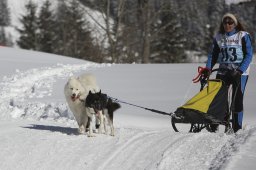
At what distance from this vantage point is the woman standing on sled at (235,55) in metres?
6.72

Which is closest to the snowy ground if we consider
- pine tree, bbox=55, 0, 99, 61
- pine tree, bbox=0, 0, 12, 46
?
pine tree, bbox=55, 0, 99, 61

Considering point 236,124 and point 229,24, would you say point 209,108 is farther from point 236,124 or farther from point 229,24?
point 229,24

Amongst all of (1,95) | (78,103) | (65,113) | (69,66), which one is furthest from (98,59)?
(78,103)

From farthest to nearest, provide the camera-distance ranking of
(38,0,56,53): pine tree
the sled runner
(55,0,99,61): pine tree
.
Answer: (38,0,56,53): pine tree
(55,0,99,61): pine tree
the sled runner

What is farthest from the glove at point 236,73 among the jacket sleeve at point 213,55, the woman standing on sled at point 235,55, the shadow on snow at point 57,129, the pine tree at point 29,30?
the pine tree at point 29,30

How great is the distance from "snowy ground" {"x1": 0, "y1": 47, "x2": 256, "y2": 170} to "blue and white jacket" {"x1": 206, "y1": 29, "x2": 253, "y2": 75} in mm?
912

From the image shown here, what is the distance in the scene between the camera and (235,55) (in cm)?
680

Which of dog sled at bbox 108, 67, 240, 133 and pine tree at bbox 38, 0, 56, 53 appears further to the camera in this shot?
pine tree at bbox 38, 0, 56, 53

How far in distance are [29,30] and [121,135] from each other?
41.4m

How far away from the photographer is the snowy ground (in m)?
5.44

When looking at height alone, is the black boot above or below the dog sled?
below

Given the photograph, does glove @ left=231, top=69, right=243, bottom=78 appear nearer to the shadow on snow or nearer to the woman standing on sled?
the woman standing on sled

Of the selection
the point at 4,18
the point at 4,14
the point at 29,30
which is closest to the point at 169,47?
the point at 29,30

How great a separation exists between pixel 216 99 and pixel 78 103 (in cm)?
190
